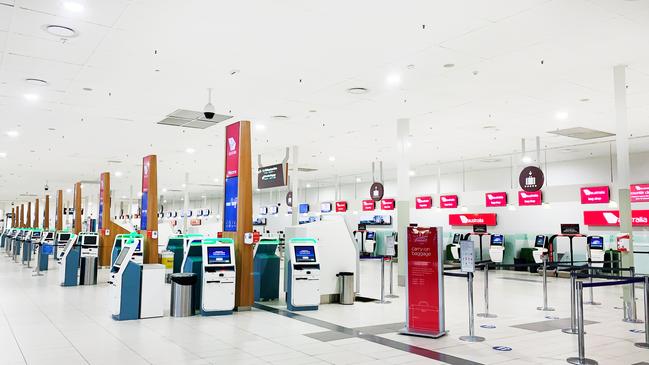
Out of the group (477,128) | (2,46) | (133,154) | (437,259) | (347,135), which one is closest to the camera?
(437,259)

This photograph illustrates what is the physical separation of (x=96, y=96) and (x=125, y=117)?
1803mm

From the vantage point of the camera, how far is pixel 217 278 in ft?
26.5

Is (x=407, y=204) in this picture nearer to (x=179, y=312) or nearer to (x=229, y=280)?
(x=229, y=280)

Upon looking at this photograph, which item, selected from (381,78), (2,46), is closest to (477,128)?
(381,78)

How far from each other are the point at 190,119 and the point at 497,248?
11241mm

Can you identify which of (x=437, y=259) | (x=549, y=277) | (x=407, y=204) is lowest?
(x=549, y=277)

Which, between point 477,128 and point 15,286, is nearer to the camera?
point 15,286

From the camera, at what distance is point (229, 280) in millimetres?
8188

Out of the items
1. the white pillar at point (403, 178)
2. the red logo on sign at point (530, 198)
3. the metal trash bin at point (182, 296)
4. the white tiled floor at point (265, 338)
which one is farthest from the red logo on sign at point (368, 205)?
the metal trash bin at point (182, 296)

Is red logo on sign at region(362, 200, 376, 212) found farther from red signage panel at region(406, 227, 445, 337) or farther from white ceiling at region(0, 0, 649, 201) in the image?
red signage panel at region(406, 227, 445, 337)

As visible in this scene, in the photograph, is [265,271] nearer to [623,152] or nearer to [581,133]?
[623,152]

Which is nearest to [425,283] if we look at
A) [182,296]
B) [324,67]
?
[324,67]

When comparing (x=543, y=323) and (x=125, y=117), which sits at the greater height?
(x=125, y=117)

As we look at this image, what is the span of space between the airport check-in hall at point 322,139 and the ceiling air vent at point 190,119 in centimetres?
8
